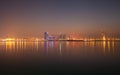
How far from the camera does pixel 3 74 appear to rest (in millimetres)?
13812

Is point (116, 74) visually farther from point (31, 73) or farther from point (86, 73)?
point (31, 73)

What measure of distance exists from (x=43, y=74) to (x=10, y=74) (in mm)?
Answer: 2871

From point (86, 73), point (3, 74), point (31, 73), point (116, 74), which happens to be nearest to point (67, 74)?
point (86, 73)

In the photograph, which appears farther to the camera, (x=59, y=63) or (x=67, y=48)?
(x=67, y=48)

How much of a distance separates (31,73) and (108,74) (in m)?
6.65

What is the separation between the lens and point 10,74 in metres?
13.8

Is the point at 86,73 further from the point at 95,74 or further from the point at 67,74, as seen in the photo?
the point at 67,74

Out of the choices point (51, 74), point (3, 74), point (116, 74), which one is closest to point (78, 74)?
point (51, 74)

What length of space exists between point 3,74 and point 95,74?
7.92 metres

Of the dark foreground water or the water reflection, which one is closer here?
the dark foreground water

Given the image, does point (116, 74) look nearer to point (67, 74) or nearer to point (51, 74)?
point (67, 74)

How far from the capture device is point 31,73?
1402 centimetres

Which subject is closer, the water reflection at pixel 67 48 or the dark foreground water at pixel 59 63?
the dark foreground water at pixel 59 63

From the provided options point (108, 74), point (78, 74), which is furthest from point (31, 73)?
point (108, 74)
